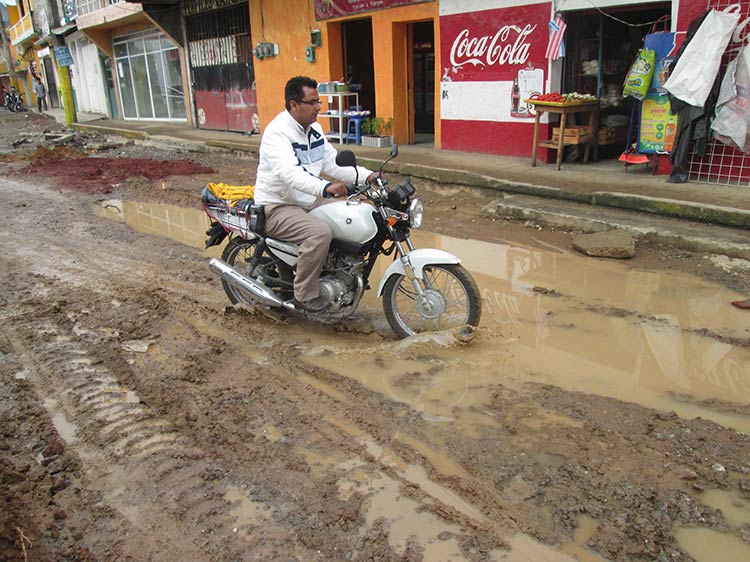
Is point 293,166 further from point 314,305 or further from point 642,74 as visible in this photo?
point 642,74

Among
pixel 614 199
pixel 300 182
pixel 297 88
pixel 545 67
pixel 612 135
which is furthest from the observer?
pixel 612 135

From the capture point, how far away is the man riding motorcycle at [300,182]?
14.4ft

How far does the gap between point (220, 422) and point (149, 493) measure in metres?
0.68

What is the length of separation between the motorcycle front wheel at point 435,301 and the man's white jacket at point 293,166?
2.84 feet

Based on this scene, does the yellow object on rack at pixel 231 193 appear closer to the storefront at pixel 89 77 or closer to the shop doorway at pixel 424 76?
the shop doorway at pixel 424 76

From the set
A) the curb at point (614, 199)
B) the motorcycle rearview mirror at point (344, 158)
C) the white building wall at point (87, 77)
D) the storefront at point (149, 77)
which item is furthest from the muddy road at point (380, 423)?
the white building wall at point (87, 77)

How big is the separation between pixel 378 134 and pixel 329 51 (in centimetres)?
244

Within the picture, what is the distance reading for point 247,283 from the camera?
16.5ft

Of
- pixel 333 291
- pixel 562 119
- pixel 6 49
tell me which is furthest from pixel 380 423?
pixel 6 49

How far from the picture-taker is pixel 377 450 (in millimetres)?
3318

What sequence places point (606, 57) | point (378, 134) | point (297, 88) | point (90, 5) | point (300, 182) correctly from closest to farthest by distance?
point (300, 182), point (297, 88), point (606, 57), point (378, 134), point (90, 5)

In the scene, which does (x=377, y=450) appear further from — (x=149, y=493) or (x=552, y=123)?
(x=552, y=123)

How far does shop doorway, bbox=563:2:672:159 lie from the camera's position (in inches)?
376

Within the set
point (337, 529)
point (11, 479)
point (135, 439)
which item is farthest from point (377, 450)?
point (11, 479)
